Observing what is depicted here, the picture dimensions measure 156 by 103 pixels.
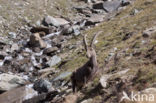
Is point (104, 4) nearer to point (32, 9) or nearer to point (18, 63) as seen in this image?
point (32, 9)

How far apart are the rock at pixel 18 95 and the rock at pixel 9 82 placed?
58 cm

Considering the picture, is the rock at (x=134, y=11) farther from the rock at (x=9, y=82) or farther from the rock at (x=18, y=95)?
the rock at (x=18, y=95)

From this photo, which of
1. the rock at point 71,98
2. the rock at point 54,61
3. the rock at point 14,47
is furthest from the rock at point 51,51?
the rock at point 71,98

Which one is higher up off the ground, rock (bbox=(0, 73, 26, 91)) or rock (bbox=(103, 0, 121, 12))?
rock (bbox=(103, 0, 121, 12))

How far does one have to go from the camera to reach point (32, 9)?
26.9 meters

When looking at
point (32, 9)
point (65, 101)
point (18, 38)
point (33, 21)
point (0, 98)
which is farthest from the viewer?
point (32, 9)

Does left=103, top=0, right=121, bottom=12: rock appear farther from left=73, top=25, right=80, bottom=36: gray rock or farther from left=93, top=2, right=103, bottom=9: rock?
left=73, top=25, right=80, bottom=36: gray rock

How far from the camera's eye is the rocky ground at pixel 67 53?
28.2ft

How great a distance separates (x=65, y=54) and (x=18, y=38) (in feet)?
21.0

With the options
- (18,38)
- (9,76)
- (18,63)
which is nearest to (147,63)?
(9,76)

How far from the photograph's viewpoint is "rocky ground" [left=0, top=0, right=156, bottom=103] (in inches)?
338

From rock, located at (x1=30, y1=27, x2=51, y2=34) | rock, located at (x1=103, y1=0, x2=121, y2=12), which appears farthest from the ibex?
rock, located at (x1=103, y1=0, x2=121, y2=12)

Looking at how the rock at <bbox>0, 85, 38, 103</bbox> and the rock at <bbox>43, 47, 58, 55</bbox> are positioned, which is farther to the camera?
the rock at <bbox>43, 47, 58, 55</bbox>

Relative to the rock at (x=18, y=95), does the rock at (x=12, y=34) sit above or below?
above
